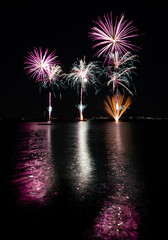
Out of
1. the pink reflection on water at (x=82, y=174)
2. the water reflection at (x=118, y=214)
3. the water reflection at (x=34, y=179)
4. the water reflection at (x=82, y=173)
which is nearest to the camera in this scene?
the water reflection at (x=118, y=214)

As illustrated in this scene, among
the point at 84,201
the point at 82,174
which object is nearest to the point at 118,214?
the point at 84,201

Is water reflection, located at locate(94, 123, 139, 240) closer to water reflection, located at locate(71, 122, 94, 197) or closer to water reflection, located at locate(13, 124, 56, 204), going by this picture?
water reflection, located at locate(71, 122, 94, 197)

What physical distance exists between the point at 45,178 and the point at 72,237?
10.8ft

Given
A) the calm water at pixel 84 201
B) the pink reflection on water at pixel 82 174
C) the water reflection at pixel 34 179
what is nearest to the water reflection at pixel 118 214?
the calm water at pixel 84 201

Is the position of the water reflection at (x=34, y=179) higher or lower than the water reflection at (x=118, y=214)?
lower

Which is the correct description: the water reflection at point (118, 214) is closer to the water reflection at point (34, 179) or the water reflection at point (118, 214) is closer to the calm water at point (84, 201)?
the calm water at point (84, 201)

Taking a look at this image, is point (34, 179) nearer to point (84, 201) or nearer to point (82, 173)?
point (82, 173)

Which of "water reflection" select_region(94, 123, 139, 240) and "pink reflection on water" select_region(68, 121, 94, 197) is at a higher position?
"water reflection" select_region(94, 123, 139, 240)

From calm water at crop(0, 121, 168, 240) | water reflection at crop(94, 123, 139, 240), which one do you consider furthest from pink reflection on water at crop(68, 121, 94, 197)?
water reflection at crop(94, 123, 139, 240)

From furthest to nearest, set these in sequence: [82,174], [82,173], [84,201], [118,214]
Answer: [82,173] → [82,174] → [84,201] → [118,214]

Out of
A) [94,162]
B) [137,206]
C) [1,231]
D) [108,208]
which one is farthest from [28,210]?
[94,162]

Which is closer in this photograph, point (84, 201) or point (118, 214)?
point (118, 214)

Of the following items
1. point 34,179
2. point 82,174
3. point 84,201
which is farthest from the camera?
point 82,174

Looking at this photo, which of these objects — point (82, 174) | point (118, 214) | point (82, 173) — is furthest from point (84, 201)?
point (82, 173)
